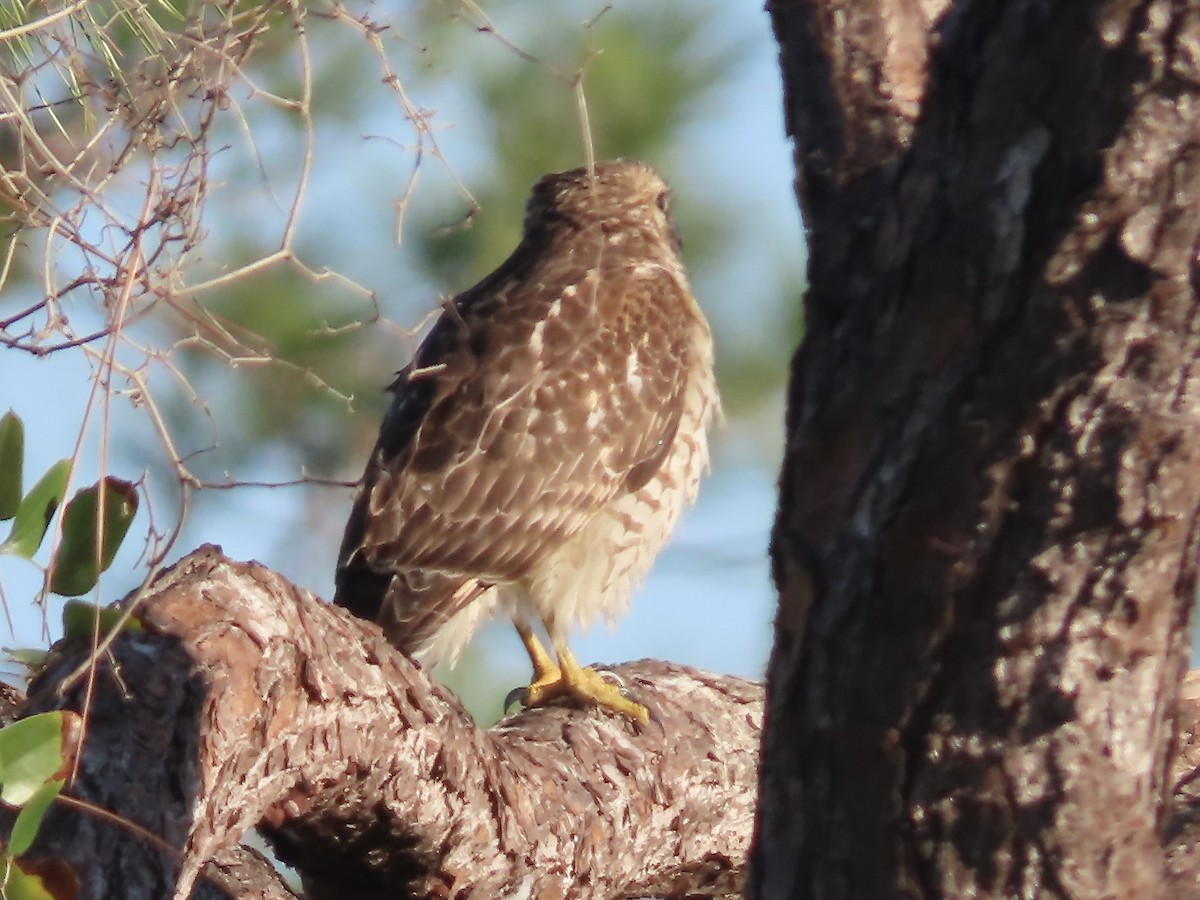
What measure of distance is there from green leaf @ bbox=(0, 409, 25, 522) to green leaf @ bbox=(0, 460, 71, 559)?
0.05ft

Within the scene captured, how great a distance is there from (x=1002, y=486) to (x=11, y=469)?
0.98 meters

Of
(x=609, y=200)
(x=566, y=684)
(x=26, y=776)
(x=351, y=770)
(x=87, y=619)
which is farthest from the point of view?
(x=609, y=200)

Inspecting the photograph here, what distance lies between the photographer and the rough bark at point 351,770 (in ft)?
6.43

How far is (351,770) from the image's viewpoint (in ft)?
7.87

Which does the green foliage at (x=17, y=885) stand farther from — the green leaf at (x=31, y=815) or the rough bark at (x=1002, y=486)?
the rough bark at (x=1002, y=486)

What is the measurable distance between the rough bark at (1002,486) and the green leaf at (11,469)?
2.54 feet

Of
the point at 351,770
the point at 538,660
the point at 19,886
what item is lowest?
the point at 19,886

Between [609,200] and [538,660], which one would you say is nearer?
[538,660]

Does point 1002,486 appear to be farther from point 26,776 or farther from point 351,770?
point 351,770

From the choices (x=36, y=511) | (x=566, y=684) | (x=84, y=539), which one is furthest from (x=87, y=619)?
(x=566, y=684)

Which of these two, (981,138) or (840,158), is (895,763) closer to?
(981,138)

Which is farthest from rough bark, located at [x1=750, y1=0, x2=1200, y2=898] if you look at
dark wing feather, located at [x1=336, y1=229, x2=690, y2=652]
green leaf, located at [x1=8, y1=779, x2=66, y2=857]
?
dark wing feather, located at [x1=336, y1=229, x2=690, y2=652]

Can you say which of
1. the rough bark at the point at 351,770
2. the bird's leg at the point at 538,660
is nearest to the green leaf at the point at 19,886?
the rough bark at the point at 351,770

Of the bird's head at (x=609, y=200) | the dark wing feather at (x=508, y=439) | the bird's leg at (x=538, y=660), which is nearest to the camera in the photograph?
the dark wing feather at (x=508, y=439)
